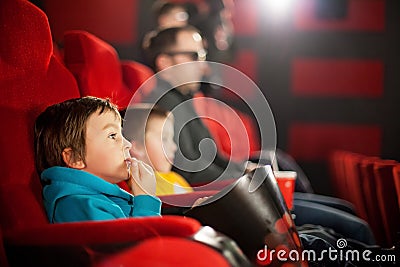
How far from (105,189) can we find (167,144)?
1.68ft

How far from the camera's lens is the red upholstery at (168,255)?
3.18ft

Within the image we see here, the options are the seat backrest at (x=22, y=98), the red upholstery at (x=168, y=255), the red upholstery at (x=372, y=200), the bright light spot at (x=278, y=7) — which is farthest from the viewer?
the bright light spot at (x=278, y=7)

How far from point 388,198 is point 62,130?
114cm

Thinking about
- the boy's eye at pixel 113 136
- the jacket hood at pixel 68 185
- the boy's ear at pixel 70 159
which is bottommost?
the jacket hood at pixel 68 185

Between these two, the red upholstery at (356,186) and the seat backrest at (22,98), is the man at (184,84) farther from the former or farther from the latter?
the seat backrest at (22,98)

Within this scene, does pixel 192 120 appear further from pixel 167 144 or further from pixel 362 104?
pixel 362 104

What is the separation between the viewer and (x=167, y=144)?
1.78 m

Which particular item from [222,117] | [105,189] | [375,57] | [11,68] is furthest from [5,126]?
[375,57]

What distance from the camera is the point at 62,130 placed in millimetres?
1312

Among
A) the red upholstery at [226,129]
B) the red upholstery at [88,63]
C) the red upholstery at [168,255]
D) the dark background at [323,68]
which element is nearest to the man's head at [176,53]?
the red upholstery at [226,129]

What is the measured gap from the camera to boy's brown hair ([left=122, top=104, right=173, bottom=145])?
5.48 ft

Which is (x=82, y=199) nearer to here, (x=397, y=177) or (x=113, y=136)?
(x=113, y=136)

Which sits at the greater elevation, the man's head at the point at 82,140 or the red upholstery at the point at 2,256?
the man's head at the point at 82,140

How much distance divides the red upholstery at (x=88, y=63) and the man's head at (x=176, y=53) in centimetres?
46
